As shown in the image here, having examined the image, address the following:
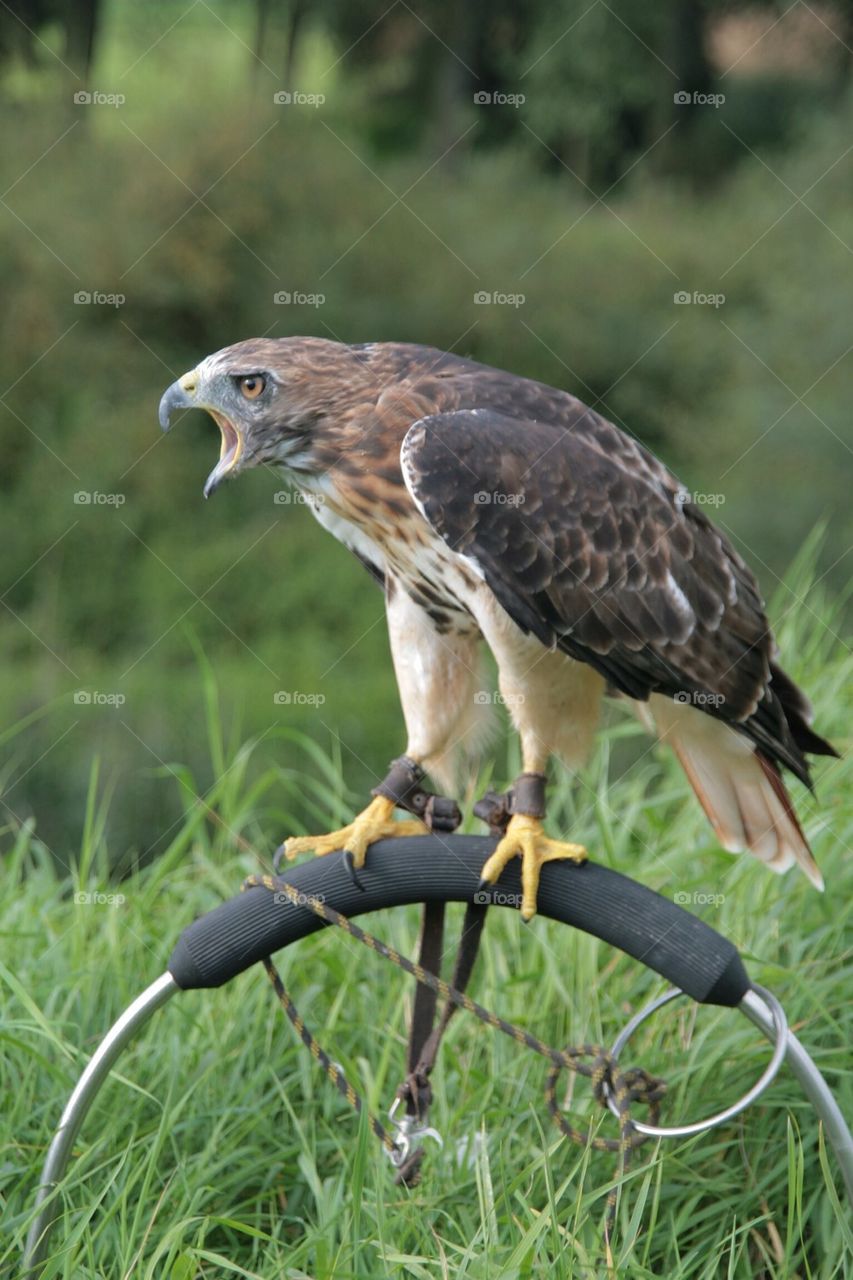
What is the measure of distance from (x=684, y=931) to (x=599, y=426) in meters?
0.98

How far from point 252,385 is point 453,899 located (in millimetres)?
842

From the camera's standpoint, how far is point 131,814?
7508 mm

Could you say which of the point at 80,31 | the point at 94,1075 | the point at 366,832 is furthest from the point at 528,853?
the point at 80,31

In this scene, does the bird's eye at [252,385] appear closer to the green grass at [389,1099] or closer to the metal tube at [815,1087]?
the green grass at [389,1099]

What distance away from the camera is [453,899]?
7.36ft

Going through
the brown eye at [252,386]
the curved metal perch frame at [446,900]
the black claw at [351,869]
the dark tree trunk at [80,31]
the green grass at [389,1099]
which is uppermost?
the dark tree trunk at [80,31]

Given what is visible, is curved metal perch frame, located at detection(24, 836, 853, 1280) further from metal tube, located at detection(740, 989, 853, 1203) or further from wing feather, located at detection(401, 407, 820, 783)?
wing feather, located at detection(401, 407, 820, 783)

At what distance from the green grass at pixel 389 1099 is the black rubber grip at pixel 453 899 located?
323 mm

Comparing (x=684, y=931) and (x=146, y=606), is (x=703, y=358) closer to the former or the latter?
(x=146, y=606)

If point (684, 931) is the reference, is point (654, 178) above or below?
above

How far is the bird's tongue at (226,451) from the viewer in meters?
2.29

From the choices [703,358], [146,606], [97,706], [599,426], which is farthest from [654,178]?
[599,426]

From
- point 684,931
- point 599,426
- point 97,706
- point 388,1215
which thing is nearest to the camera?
point 684,931

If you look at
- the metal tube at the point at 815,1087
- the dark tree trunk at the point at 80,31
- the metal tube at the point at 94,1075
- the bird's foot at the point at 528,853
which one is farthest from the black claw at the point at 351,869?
the dark tree trunk at the point at 80,31
